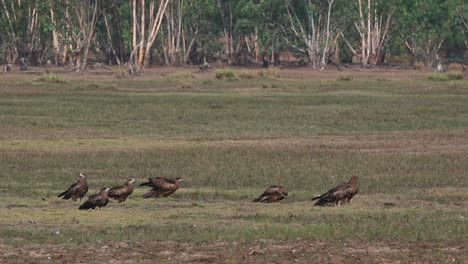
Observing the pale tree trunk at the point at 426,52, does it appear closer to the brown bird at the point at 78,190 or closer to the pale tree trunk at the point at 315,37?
the pale tree trunk at the point at 315,37

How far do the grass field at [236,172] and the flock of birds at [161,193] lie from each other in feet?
0.47

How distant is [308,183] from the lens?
20.2 m

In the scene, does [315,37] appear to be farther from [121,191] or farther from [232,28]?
[121,191]

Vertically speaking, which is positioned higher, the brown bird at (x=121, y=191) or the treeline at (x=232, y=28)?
the brown bird at (x=121, y=191)

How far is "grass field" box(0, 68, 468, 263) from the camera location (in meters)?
13.1

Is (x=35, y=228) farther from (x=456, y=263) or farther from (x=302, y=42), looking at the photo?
(x=302, y=42)

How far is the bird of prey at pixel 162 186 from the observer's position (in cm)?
→ 1773

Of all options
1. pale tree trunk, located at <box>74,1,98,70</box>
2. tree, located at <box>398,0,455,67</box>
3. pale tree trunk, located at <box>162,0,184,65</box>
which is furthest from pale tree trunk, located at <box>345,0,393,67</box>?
pale tree trunk, located at <box>74,1,98,70</box>

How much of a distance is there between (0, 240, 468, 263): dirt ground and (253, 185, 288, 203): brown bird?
3829 mm

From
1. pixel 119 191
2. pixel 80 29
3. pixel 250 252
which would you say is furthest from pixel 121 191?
pixel 80 29

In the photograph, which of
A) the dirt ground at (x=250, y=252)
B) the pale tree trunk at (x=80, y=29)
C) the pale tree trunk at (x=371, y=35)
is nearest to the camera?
the dirt ground at (x=250, y=252)

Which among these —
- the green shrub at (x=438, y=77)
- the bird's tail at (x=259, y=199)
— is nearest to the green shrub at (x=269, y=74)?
the green shrub at (x=438, y=77)

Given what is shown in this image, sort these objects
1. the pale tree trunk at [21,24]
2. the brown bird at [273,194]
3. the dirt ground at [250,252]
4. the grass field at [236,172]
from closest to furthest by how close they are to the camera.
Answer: the dirt ground at [250,252] < the grass field at [236,172] < the brown bird at [273,194] < the pale tree trunk at [21,24]

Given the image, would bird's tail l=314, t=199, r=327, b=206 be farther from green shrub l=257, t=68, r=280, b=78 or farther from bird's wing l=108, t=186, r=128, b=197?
green shrub l=257, t=68, r=280, b=78
